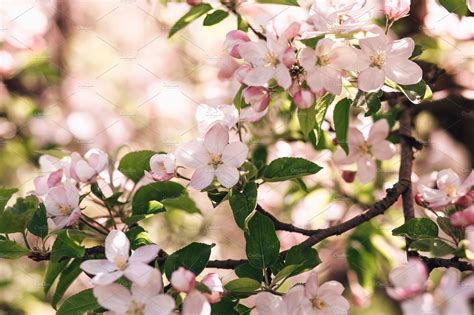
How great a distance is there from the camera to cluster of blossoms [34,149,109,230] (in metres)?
0.69

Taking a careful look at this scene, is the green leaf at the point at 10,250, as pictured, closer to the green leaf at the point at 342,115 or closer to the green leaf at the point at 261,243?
the green leaf at the point at 261,243

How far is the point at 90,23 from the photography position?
1.80 metres

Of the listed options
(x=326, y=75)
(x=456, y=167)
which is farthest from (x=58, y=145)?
(x=326, y=75)

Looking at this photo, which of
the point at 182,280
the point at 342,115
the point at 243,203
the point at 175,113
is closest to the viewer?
the point at 182,280

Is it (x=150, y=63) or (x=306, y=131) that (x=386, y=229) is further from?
(x=150, y=63)

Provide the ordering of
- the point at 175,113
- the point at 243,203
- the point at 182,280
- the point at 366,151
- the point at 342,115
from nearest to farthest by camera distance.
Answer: the point at 182,280 < the point at 243,203 < the point at 342,115 < the point at 366,151 < the point at 175,113

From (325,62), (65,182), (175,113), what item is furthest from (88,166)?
(175,113)

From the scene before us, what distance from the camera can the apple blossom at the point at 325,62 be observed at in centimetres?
62

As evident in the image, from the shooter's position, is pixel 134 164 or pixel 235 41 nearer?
pixel 235 41

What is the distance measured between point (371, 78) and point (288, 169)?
4.3 inches

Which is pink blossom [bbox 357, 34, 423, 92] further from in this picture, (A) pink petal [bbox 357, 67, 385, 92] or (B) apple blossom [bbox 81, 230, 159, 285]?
(B) apple blossom [bbox 81, 230, 159, 285]

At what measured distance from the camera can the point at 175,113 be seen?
1.55 meters

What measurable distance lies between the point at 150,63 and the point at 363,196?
850mm

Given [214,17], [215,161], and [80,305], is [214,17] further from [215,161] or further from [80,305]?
[80,305]
